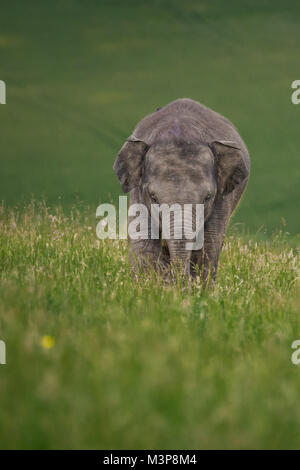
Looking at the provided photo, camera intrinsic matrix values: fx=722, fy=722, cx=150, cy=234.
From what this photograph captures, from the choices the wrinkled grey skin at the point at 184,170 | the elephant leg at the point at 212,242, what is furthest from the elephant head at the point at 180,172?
the elephant leg at the point at 212,242

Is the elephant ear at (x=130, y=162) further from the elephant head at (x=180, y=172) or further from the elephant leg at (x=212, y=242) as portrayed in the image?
the elephant leg at (x=212, y=242)

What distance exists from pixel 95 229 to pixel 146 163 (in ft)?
9.09

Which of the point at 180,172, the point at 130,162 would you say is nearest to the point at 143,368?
the point at 180,172

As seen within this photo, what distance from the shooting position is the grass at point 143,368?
3.10 metres

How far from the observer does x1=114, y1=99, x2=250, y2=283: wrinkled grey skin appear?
655 cm

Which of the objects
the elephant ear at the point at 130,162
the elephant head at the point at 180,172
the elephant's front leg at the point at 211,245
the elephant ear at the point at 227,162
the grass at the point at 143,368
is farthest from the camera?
the elephant's front leg at the point at 211,245

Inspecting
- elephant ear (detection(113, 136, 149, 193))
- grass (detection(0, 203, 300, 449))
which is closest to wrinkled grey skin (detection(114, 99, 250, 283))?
elephant ear (detection(113, 136, 149, 193))

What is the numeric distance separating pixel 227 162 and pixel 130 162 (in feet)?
3.22

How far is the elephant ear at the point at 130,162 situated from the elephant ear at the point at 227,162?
743 mm

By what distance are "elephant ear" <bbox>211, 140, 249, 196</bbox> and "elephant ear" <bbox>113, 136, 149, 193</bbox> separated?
74 centimetres

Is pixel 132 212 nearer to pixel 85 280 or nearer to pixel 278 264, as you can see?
pixel 85 280

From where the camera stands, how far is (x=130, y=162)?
23.2 feet

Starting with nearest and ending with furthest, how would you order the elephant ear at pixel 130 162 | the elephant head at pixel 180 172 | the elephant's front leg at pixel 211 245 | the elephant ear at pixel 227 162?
the elephant head at pixel 180 172 → the elephant ear at pixel 130 162 → the elephant ear at pixel 227 162 → the elephant's front leg at pixel 211 245

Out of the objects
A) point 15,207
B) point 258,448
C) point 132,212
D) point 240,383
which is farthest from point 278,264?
point 258,448
